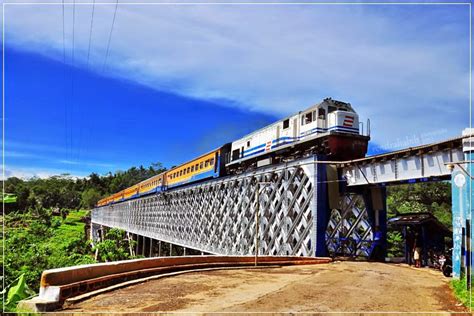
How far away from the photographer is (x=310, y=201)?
1595 cm

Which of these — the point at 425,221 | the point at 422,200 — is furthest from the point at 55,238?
the point at 422,200

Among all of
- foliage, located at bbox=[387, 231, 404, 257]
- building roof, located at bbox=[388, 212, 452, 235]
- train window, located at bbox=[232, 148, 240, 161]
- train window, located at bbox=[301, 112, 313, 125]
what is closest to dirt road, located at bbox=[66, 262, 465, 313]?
building roof, located at bbox=[388, 212, 452, 235]

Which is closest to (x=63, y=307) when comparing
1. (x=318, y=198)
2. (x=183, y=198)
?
(x=318, y=198)

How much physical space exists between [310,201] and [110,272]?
896 cm

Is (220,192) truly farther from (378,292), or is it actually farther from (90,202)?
(90,202)

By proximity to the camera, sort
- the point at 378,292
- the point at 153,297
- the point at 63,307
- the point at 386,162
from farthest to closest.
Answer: the point at 386,162 < the point at 378,292 < the point at 153,297 < the point at 63,307

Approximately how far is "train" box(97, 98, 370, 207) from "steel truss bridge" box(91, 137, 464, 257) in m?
0.77

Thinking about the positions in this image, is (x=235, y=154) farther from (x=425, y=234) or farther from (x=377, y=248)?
(x=425, y=234)

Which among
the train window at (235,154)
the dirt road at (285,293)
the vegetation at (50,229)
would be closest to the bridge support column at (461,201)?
the dirt road at (285,293)

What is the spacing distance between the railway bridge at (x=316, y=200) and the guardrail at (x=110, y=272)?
51.5 inches

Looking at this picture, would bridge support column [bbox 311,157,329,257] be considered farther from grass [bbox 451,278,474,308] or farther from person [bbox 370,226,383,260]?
grass [bbox 451,278,474,308]

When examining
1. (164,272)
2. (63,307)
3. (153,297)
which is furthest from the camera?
(164,272)

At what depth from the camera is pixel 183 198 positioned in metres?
32.8

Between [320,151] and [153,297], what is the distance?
11.0m
